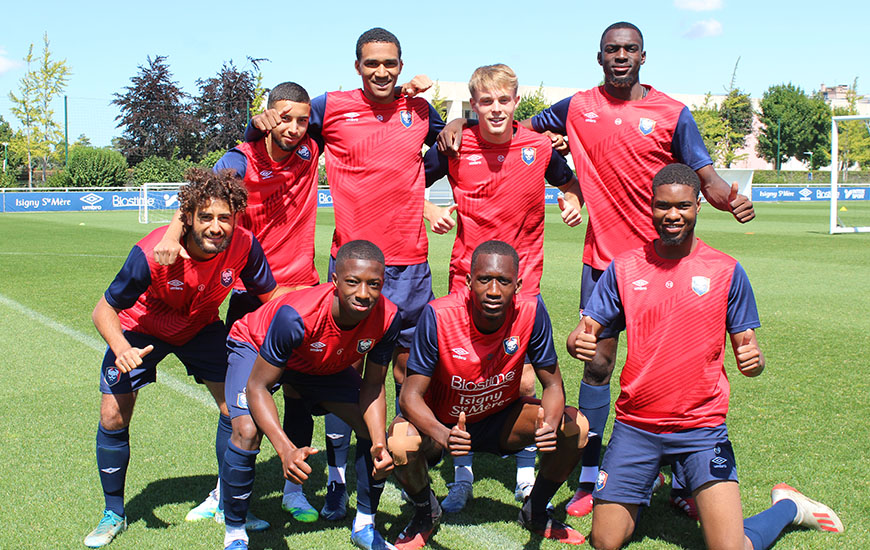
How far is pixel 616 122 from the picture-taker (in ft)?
14.2

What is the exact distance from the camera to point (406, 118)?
15.1 ft

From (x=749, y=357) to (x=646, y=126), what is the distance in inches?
58.7

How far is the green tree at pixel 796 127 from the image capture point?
67.0 meters

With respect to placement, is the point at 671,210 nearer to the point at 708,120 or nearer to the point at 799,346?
the point at 799,346

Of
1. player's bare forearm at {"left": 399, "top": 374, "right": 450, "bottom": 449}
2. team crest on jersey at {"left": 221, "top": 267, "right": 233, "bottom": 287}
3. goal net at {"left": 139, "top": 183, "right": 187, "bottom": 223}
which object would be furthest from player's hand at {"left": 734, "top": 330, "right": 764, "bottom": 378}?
goal net at {"left": 139, "top": 183, "right": 187, "bottom": 223}

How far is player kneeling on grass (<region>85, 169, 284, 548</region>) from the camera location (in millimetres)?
3779

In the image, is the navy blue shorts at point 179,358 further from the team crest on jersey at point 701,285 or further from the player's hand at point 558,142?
the team crest on jersey at point 701,285

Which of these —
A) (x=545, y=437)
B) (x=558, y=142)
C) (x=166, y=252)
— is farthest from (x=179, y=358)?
(x=558, y=142)

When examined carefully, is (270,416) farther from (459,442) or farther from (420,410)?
(459,442)

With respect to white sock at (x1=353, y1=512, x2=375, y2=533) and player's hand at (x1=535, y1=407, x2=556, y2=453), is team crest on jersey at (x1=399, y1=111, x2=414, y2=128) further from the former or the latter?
white sock at (x1=353, y1=512, x2=375, y2=533)

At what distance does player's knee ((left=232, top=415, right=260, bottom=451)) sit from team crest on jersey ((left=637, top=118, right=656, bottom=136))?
2.56m

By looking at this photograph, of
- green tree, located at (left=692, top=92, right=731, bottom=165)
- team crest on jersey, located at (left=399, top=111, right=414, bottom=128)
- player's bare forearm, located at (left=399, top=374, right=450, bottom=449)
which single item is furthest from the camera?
green tree, located at (left=692, top=92, right=731, bottom=165)

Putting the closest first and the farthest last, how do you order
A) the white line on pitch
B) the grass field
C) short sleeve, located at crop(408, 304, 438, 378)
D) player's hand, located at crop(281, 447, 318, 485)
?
player's hand, located at crop(281, 447, 318, 485) < short sleeve, located at crop(408, 304, 438, 378) < the grass field < the white line on pitch

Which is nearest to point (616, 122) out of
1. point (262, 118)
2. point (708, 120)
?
point (262, 118)
